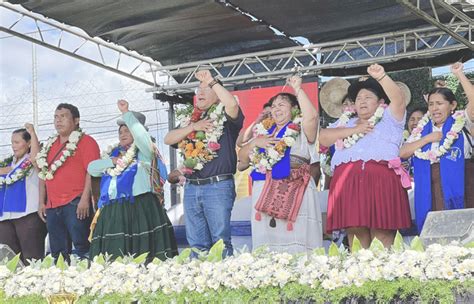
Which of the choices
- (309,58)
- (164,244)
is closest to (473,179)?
(164,244)

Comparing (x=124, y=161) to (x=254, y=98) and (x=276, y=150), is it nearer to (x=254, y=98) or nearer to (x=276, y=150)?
(x=276, y=150)

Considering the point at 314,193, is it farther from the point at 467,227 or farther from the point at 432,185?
the point at 467,227

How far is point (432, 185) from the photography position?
4.55m

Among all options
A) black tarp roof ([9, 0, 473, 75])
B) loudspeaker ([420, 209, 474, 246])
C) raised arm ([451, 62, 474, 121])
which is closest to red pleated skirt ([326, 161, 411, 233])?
raised arm ([451, 62, 474, 121])

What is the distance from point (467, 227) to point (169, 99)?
6.19 m

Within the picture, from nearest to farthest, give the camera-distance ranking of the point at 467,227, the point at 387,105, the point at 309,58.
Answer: the point at 467,227
the point at 387,105
the point at 309,58

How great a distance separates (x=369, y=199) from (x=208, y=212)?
93 cm

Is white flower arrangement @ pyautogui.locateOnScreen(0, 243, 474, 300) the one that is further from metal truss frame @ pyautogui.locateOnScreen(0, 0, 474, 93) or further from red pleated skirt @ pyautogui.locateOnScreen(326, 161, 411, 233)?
metal truss frame @ pyautogui.locateOnScreen(0, 0, 474, 93)

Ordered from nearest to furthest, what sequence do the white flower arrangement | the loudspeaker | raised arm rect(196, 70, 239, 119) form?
the white flower arrangement < the loudspeaker < raised arm rect(196, 70, 239, 119)

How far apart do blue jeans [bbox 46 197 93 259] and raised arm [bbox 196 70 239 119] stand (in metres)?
1.41

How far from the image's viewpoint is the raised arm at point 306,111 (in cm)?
445

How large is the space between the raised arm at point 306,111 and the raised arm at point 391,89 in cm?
41

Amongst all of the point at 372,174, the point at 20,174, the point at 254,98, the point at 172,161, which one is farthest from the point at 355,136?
the point at 172,161

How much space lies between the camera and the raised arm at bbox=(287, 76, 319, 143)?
4453 millimetres
